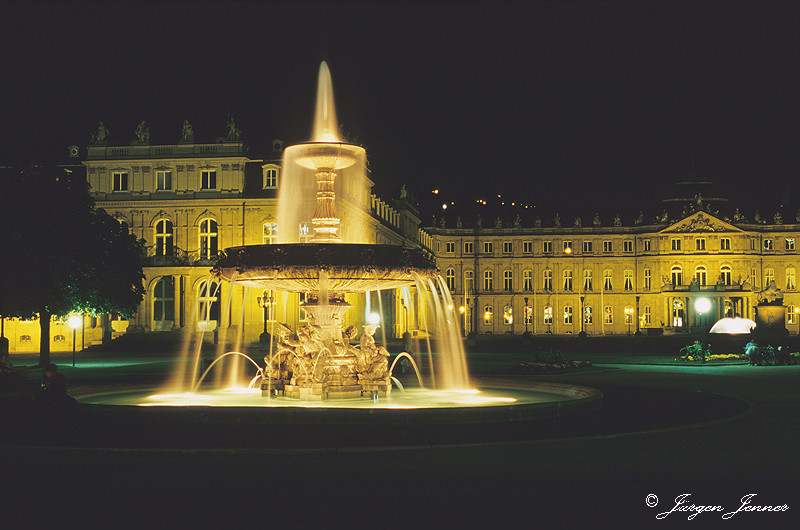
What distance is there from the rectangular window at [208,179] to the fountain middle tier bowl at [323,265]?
46.2 meters

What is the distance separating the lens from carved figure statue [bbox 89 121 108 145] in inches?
2537

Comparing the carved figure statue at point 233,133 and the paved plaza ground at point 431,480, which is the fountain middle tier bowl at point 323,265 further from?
the carved figure statue at point 233,133

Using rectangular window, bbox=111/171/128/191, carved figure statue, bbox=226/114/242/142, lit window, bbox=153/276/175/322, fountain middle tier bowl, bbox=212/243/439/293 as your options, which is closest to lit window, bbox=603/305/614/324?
carved figure statue, bbox=226/114/242/142

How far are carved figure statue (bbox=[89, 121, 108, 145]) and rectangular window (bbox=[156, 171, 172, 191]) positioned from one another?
4.52 m

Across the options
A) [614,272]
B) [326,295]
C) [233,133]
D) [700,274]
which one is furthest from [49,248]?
[700,274]

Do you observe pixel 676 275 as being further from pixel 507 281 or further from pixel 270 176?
pixel 270 176

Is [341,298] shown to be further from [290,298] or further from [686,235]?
[686,235]

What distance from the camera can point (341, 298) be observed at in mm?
19281

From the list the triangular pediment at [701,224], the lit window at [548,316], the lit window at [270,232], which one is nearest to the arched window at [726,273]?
the triangular pediment at [701,224]

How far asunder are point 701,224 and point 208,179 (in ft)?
235

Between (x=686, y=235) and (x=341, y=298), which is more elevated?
(x=686, y=235)

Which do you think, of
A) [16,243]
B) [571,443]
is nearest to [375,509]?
[571,443]

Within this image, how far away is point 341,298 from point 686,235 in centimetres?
10228

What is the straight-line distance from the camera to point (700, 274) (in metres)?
115
